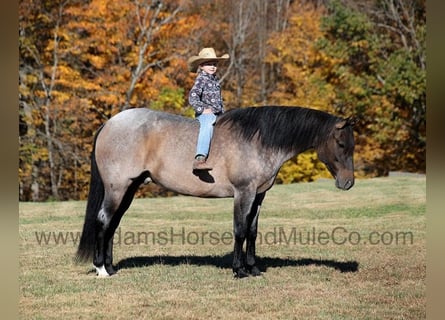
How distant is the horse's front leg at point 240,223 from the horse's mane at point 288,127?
603mm

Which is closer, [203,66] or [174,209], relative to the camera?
[203,66]

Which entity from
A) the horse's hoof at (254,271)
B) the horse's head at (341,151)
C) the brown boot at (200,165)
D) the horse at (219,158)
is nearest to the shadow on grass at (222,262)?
the horse's hoof at (254,271)

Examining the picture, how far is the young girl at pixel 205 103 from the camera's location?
21.8 feet

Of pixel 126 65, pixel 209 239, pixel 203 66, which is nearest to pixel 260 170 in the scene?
pixel 203 66

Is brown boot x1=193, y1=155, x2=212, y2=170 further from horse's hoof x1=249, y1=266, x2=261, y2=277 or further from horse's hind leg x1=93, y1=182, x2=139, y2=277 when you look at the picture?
horse's hoof x1=249, y1=266, x2=261, y2=277

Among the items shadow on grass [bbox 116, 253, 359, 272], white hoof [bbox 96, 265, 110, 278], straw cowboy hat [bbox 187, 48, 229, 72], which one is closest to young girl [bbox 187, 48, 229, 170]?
straw cowboy hat [bbox 187, 48, 229, 72]

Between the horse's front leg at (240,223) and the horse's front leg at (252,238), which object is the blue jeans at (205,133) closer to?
the horse's front leg at (240,223)

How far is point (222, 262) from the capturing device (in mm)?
8047

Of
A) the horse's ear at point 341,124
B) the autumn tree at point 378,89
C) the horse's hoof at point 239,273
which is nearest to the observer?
the horse's ear at point 341,124

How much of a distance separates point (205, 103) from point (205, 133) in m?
0.34

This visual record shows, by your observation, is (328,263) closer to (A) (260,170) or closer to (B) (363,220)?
(A) (260,170)

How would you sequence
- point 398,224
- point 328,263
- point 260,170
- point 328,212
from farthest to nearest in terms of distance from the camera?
point 328,212 < point 398,224 < point 328,263 < point 260,170

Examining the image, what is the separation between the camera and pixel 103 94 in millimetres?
20359
